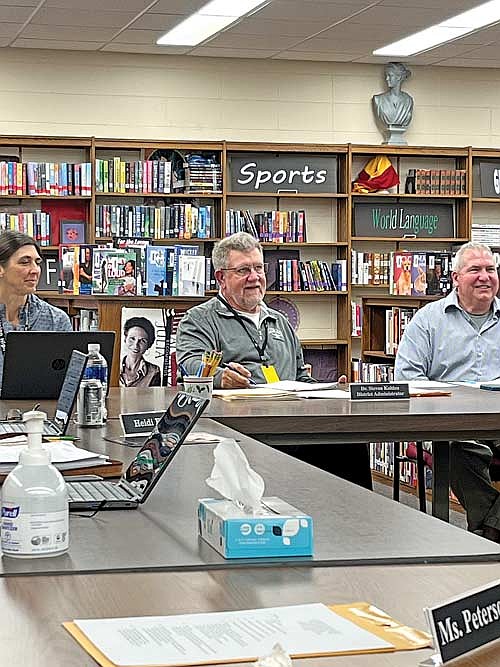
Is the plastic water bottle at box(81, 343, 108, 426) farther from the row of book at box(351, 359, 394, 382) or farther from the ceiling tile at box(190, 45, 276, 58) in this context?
the ceiling tile at box(190, 45, 276, 58)

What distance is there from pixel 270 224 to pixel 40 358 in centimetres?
584

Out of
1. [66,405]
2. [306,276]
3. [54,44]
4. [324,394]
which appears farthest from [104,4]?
[66,405]

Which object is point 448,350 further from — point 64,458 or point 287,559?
point 287,559

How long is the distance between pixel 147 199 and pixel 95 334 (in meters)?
5.81

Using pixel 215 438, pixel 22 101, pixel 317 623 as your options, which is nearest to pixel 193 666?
pixel 317 623

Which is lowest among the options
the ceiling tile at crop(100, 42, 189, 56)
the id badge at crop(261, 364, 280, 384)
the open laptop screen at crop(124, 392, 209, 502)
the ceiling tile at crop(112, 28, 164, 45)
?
the id badge at crop(261, 364, 280, 384)

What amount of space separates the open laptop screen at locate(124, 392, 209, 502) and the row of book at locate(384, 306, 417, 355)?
16.5 ft

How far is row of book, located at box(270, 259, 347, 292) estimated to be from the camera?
9656 millimetres

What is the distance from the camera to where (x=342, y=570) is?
158cm

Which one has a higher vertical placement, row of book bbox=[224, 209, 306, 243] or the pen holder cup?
row of book bbox=[224, 209, 306, 243]

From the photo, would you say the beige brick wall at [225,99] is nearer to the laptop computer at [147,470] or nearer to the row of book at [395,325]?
the row of book at [395,325]

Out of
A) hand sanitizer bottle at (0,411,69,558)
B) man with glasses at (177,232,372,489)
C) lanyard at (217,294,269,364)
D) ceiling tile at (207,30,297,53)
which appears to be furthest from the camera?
ceiling tile at (207,30,297,53)

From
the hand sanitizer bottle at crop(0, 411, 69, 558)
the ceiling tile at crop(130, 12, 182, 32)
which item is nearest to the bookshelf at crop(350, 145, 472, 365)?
the ceiling tile at crop(130, 12, 182, 32)

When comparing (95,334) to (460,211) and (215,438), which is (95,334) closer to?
(215,438)
